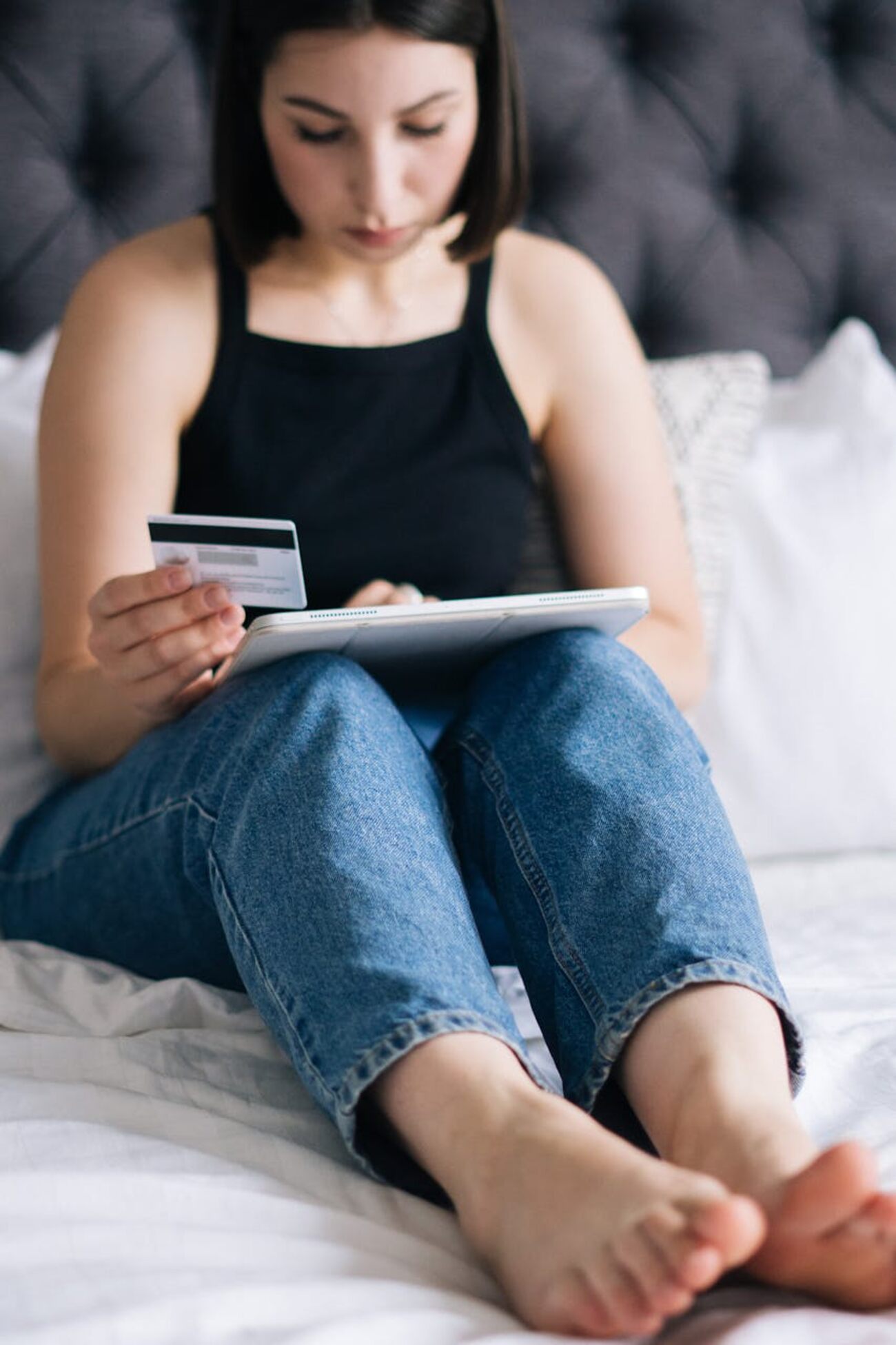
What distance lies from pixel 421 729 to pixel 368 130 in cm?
38

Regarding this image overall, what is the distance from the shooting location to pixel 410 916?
0.57 metres

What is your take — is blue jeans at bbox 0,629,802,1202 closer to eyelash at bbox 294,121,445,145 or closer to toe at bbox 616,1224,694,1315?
toe at bbox 616,1224,694,1315

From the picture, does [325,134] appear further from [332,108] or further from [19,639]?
[19,639]

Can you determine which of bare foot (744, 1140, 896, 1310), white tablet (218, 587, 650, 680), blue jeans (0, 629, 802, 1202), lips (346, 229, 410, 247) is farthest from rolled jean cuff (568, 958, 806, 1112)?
lips (346, 229, 410, 247)

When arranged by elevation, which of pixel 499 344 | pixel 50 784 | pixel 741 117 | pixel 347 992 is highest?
pixel 741 117

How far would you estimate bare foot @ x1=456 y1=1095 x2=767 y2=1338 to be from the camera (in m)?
0.45

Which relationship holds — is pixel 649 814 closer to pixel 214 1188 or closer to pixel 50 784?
pixel 214 1188

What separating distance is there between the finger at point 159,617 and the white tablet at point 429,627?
2 cm

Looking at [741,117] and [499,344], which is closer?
[499,344]

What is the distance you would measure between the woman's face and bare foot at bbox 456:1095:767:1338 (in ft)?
2.04

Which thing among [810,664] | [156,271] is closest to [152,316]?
[156,271]

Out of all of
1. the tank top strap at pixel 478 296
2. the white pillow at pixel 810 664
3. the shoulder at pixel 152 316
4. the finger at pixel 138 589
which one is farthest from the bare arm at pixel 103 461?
the white pillow at pixel 810 664

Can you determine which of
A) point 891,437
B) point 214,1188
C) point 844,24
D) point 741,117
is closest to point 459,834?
point 214,1188

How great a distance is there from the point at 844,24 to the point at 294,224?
66cm
